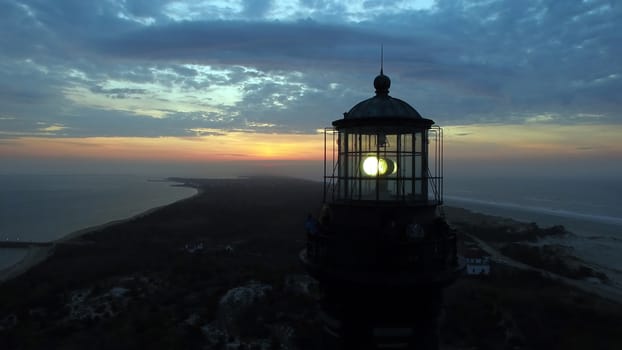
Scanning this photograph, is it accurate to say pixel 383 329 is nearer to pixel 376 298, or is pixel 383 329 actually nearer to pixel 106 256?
pixel 376 298

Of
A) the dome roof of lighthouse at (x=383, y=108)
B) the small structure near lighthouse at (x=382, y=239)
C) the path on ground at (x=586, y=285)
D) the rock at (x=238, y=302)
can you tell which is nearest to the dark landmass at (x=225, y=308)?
the rock at (x=238, y=302)

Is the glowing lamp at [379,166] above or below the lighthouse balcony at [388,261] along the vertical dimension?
above

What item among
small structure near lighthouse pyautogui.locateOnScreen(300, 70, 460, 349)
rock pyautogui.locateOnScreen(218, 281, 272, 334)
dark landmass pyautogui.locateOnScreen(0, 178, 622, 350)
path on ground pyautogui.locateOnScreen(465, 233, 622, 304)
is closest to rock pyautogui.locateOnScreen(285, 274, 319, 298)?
dark landmass pyautogui.locateOnScreen(0, 178, 622, 350)

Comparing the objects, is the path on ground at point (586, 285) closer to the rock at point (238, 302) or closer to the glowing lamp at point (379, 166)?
the rock at point (238, 302)

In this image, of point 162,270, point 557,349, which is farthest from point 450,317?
point 162,270

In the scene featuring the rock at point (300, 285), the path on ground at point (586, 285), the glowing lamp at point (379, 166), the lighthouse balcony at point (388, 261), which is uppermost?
the glowing lamp at point (379, 166)

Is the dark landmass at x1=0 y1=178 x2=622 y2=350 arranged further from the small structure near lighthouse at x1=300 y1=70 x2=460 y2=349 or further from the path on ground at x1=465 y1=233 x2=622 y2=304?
the small structure near lighthouse at x1=300 y1=70 x2=460 y2=349
